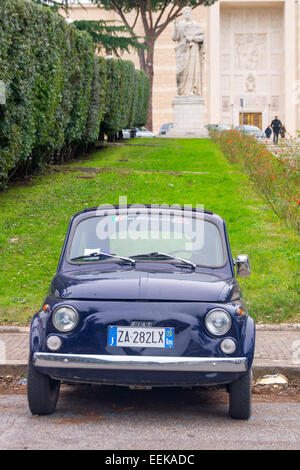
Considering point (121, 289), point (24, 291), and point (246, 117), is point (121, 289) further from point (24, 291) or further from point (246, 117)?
point (246, 117)

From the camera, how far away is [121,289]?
5.53 meters

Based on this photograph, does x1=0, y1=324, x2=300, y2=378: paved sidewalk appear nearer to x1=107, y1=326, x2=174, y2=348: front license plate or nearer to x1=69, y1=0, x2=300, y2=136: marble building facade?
x1=107, y1=326, x2=174, y2=348: front license plate

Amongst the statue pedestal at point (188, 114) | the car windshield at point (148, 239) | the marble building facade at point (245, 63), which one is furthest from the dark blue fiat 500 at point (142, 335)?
the marble building facade at point (245, 63)

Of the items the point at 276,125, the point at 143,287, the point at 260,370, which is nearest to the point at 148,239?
the point at 143,287

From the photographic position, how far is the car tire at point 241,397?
18.0 feet

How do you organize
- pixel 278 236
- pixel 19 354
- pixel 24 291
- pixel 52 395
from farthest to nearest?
pixel 278 236, pixel 24 291, pixel 19 354, pixel 52 395

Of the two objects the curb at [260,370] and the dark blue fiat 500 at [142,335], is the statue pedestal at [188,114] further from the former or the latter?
the dark blue fiat 500 at [142,335]

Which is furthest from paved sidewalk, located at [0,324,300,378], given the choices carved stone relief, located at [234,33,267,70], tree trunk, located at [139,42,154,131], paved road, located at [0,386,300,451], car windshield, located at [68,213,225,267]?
carved stone relief, located at [234,33,267,70]

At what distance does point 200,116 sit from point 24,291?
34.2 meters

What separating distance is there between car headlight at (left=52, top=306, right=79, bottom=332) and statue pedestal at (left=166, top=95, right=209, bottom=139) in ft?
123

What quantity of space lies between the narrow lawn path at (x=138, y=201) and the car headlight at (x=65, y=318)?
3497mm

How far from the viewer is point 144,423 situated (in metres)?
5.36

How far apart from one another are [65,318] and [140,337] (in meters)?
0.56
